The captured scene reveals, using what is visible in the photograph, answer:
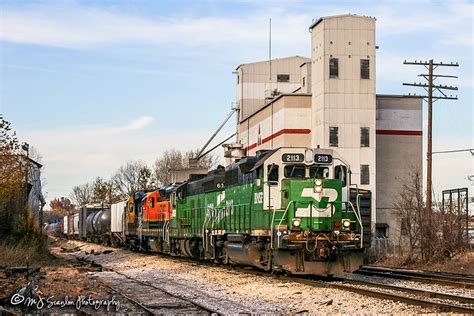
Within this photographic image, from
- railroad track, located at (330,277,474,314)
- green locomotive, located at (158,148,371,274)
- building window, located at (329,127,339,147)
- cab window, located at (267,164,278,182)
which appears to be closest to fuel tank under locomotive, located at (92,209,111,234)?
building window, located at (329,127,339,147)

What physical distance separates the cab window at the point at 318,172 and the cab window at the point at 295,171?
0.22 meters

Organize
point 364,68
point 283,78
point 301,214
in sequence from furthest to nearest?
point 283,78, point 364,68, point 301,214

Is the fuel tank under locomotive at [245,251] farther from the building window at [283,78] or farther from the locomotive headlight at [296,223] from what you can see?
the building window at [283,78]

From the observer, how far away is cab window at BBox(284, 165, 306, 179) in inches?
762

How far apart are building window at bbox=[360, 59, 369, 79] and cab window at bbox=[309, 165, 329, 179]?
1153 inches

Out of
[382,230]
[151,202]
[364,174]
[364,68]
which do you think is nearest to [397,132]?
[364,174]

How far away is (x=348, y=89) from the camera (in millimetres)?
47406

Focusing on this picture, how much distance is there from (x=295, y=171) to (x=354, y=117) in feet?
95.1

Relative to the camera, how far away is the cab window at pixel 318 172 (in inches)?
765

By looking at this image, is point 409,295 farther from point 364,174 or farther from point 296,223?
point 364,174

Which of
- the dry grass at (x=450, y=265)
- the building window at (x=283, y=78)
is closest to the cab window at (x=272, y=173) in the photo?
the dry grass at (x=450, y=265)

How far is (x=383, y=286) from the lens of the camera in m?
17.8

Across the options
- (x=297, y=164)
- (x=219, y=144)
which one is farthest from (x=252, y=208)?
(x=219, y=144)

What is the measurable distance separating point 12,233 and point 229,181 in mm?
14573
